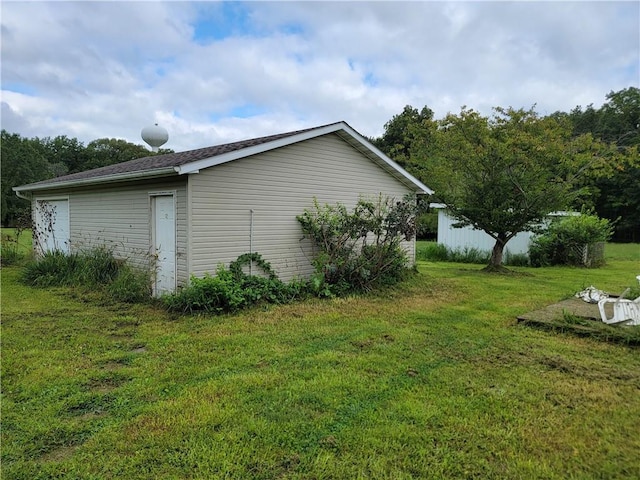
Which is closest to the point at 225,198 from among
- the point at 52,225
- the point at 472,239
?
the point at 52,225

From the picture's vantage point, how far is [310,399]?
3207 mm

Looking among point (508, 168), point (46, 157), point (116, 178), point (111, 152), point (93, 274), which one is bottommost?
point (93, 274)

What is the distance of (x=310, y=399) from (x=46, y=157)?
2091 inches

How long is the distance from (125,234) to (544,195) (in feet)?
35.5

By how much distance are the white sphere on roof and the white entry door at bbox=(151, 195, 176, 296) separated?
6219 millimetres

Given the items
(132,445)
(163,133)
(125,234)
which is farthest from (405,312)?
(163,133)

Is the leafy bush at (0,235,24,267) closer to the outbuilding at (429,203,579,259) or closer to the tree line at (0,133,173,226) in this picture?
the outbuilding at (429,203,579,259)

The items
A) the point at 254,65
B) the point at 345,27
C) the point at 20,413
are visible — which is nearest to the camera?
the point at 20,413

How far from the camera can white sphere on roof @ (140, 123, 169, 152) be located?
40.6 ft

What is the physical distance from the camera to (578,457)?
246 centimetres

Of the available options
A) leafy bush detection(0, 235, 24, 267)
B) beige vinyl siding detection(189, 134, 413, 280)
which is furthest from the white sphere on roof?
beige vinyl siding detection(189, 134, 413, 280)

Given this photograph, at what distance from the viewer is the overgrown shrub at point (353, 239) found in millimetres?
7762

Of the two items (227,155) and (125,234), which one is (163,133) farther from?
(227,155)

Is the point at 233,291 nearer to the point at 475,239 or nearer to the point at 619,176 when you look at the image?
the point at 475,239
